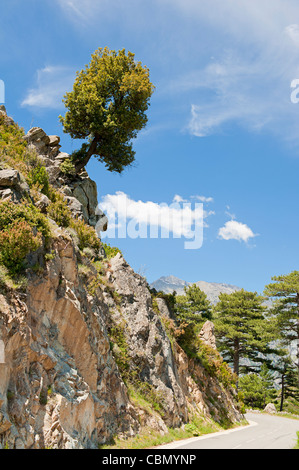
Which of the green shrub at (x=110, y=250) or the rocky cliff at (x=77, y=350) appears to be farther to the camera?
the green shrub at (x=110, y=250)

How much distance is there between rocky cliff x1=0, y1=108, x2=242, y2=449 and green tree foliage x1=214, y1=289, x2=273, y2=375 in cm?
2304

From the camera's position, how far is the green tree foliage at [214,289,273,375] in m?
44.2

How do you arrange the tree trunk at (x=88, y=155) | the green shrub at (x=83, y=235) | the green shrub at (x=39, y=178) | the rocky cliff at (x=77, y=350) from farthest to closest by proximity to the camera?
the tree trunk at (x=88, y=155) < the green shrub at (x=83, y=235) < the green shrub at (x=39, y=178) < the rocky cliff at (x=77, y=350)

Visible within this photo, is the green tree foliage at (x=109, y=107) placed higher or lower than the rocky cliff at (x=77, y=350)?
higher

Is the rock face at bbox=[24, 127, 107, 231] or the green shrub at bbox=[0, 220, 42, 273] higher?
the rock face at bbox=[24, 127, 107, 231]

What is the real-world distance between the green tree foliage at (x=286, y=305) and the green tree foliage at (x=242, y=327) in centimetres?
198

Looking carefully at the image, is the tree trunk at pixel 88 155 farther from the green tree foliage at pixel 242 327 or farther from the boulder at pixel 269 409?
the boulder at pixel 269 409

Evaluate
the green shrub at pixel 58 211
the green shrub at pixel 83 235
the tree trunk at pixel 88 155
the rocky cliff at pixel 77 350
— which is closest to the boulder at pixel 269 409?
the rocky cliff at pixel 77 350

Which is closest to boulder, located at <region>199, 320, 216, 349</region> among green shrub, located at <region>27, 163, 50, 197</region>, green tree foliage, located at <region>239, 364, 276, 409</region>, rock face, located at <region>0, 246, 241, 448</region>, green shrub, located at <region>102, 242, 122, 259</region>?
rock face, located at <region>0, 246, 241, 448</region>

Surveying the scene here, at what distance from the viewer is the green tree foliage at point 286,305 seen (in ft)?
137

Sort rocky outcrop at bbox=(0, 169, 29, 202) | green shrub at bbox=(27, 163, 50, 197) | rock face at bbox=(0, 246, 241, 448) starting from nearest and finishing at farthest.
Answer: rock face at bbox=(0, 246, 241, 448)
rocky outcrop at bbox=(0, 169, 29, 202)
green shrub at bbox=(27, 163, 50, 197)

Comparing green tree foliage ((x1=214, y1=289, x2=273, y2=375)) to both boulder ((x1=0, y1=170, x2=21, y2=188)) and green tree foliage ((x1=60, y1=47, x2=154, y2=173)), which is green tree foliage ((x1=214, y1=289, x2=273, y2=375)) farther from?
boulder ((x1=0, y1=170, x2=21, y2=188))

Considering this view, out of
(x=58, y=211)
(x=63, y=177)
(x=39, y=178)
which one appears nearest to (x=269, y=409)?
(x=63, y=177)
